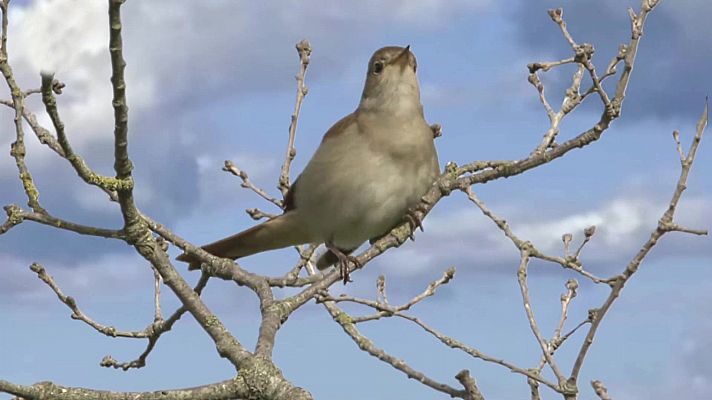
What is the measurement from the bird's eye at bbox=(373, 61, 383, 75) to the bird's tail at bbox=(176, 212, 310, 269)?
1.01 metres

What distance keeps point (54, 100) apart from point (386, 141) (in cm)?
267

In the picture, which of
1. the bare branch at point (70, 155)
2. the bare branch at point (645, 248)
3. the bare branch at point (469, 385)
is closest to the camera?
the bare branch at point (70, 155)

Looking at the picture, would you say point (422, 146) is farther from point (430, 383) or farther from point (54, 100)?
point (54, 100)

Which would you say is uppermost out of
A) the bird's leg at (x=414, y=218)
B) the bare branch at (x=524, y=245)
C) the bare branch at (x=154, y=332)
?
the bird's leg at (x=414, y=218)

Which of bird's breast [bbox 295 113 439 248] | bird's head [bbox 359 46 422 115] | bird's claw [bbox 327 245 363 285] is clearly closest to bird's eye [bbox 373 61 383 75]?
bird's head [bbox 359 46 422 115]

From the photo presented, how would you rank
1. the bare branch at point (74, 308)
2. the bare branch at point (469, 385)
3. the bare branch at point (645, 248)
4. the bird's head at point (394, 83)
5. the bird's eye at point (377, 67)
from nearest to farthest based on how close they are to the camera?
the bare branch at point (469, 385) < the bare branch at point (645, 248) < the bare branch at point (74, 308) < the bird's head at point (394, 83) < the bird's eye at point (377, 67)

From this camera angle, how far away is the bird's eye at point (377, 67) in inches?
223

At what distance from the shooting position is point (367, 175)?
527 cm

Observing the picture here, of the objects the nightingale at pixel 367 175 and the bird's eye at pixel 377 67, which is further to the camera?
the bird's eye at pixel 377 67

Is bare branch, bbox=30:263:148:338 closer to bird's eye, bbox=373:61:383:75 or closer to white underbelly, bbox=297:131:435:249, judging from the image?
white underbelly, bbox=297:131:435:249

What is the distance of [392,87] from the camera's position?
5.55 metres

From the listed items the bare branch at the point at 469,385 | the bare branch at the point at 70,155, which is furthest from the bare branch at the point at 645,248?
the bare branch at the point at 70,155

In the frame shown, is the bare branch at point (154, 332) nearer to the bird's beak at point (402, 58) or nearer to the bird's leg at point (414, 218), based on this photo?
the bird's leg at point (414, 218)

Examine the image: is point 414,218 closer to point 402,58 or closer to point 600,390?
point 402,58
